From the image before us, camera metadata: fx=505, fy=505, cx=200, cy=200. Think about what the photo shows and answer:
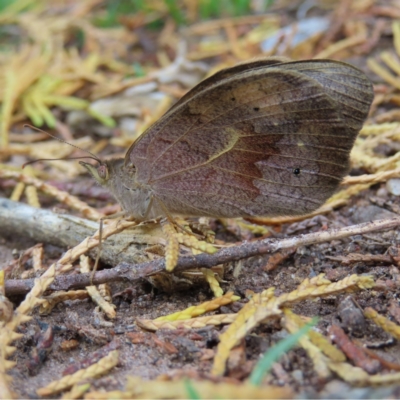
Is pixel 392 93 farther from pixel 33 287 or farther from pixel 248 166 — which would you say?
pixel 33 287

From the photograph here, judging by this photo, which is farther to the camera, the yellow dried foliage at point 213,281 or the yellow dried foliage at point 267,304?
the yellow dried foliage at point 213,281

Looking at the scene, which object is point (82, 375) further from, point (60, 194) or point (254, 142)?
point (60, 194)

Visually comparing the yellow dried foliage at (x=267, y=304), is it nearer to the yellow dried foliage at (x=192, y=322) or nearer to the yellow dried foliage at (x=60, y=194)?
the yellow dried foliage at (x=192, y=322)

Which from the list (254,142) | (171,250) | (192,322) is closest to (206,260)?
(171,250)

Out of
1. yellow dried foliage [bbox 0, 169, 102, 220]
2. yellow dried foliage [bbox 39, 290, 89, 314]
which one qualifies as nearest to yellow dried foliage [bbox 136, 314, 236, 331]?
yellow dried foliage [bbox 39, 290, 89, 314]

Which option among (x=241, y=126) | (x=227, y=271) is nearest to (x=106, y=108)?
(x=241, y=126)

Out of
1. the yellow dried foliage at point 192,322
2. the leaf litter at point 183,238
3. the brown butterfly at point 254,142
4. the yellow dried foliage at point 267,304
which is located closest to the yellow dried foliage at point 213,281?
the leaf litter at point 183,238
